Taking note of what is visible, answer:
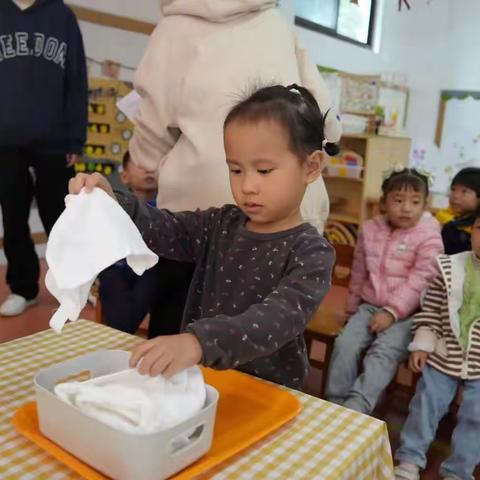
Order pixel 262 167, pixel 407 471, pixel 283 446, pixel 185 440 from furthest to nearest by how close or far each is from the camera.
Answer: pixel 407 471 < pixel 262 167 < pixel 283 446 < pixel 185 440

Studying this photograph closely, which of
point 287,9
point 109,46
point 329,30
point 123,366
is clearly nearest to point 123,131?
point 109,46

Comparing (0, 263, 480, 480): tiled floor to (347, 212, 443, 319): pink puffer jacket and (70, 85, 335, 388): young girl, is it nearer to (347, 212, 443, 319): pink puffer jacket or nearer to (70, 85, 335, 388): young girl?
(347, 212, 443, 319): pink puffer jacket

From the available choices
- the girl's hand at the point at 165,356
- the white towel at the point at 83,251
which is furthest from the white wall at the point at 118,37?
the girl's hand at the point at 165,356

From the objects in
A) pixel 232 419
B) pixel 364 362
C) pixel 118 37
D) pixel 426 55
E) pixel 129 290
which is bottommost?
pixel 364 362

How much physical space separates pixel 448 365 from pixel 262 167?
1196mm

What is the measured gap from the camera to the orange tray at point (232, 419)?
645 mm

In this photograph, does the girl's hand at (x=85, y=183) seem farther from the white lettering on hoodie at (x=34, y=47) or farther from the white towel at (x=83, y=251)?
the white lettering on hoodie at (x=34, y=47)

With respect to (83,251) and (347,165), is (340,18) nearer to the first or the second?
(347,165)

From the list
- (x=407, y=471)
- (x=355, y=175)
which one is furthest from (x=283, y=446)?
(x=355, y=175)

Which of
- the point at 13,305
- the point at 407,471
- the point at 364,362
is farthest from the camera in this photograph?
the point at 13,305

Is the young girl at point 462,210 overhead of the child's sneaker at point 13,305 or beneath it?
overhead

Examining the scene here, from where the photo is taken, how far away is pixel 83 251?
707 millimetres

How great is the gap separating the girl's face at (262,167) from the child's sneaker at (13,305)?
85.7 inches

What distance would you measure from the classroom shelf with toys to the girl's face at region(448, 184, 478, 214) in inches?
71.5
